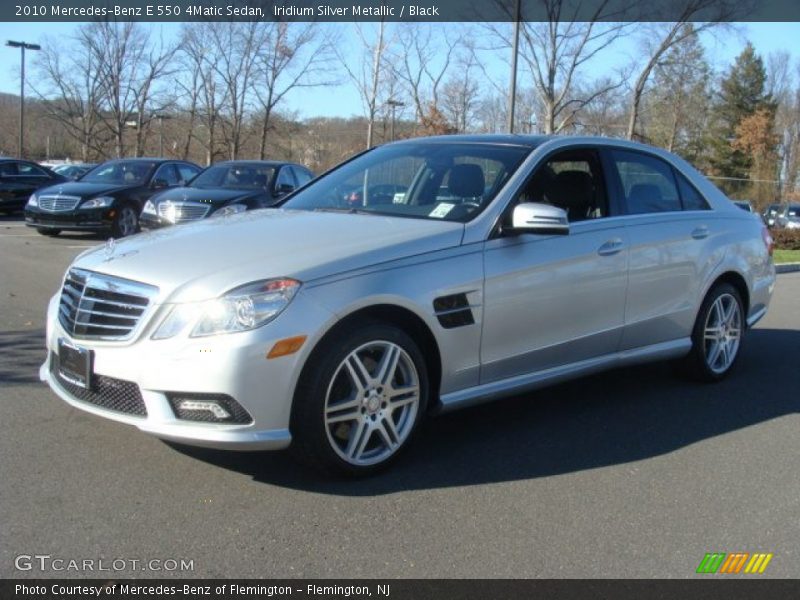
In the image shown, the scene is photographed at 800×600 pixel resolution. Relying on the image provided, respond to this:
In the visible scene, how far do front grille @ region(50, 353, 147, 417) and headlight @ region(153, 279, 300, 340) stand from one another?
0.29 m

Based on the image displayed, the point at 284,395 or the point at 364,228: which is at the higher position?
the point at 364,228

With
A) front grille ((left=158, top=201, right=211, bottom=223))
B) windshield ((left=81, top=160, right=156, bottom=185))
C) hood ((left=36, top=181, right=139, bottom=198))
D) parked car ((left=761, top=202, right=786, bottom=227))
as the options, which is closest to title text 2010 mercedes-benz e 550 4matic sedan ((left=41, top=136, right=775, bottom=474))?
front grille ((left=158, top=201, right=211, bottom=223))

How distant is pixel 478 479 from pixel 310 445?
88cm

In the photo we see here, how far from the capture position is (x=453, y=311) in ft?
13.1

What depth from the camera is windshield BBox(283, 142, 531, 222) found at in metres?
4.49

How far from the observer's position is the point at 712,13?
89.2 ft

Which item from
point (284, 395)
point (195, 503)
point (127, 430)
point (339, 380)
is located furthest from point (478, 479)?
point (127, 430)

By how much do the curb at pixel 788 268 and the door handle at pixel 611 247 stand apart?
12.7 meters

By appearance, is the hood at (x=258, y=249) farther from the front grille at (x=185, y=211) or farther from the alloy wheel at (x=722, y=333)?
the front grille at (x=185, y=211)

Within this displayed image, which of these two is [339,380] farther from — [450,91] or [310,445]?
[450,91]

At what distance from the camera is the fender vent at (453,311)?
3.94 metres

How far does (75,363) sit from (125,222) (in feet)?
37.0

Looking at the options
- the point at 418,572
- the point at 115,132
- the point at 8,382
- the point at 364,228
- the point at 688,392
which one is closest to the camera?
the point at 418,572

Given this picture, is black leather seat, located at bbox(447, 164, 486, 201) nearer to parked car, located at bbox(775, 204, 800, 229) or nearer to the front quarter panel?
the front quarter panel
